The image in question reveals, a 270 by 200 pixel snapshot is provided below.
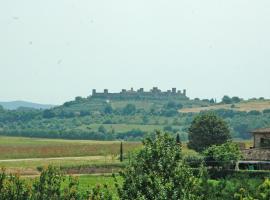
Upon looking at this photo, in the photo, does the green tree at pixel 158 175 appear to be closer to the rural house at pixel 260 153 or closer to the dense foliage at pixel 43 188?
the dense foliage at pixel 43 188

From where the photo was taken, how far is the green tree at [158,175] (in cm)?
2338

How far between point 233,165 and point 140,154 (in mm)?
55371

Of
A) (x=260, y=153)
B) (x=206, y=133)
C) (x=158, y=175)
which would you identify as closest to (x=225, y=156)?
(x=260, y=153)

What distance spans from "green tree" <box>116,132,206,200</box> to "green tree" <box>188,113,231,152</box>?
2956 inches

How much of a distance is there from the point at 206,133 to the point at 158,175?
76.8m

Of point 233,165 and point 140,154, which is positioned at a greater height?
point 140,154

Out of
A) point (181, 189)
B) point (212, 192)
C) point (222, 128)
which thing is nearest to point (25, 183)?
point (181, 189)

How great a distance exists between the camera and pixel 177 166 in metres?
24.8

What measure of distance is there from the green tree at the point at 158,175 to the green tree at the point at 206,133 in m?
75.1

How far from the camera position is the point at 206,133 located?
100 meters

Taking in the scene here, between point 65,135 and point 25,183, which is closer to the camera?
point 25,183

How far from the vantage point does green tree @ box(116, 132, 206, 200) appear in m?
23.4

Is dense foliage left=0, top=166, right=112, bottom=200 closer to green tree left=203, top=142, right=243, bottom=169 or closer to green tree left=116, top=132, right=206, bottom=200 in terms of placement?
green tree left=116, top=132, right=206, bottom=200

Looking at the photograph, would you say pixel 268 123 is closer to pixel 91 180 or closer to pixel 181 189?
pixel 91 180
